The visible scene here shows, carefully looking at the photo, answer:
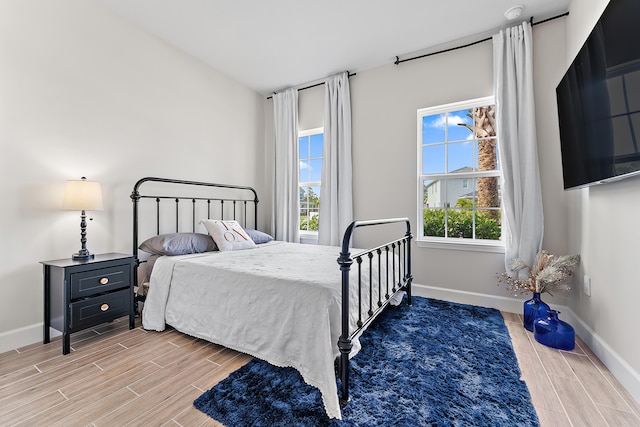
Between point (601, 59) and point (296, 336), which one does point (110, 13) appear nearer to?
point (296, 336)

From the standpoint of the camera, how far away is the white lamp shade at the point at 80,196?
6.65 ft

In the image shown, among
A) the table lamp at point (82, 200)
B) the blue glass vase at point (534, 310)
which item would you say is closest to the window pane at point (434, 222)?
the blue glass vase at point (534, 310)

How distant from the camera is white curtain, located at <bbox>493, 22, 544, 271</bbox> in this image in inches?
98.9

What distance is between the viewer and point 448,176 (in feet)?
10.1

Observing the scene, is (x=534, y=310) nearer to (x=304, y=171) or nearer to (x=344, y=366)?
(x=344, y=366)

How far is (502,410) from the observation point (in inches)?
53.5

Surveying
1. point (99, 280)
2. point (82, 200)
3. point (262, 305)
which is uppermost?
point (82, 200)

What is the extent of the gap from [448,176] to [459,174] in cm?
11

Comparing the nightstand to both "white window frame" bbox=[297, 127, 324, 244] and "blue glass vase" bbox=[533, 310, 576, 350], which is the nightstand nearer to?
"white window frame" bbox=[297, 127, 324, 244]

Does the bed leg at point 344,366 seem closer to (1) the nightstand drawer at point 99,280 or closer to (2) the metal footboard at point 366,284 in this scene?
(2) the metal footboard at point 366,284

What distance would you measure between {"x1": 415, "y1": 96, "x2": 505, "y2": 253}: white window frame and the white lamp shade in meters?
3.03

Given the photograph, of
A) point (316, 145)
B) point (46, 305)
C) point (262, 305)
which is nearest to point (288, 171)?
point (316, 145)

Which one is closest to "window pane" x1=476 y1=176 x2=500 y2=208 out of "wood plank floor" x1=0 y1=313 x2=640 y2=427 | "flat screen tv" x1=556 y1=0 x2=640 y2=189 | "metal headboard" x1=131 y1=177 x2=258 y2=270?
"flat screen tv" x1=556 y1=0 x2=640 y2=189

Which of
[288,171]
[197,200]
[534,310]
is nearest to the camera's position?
[534,310]
